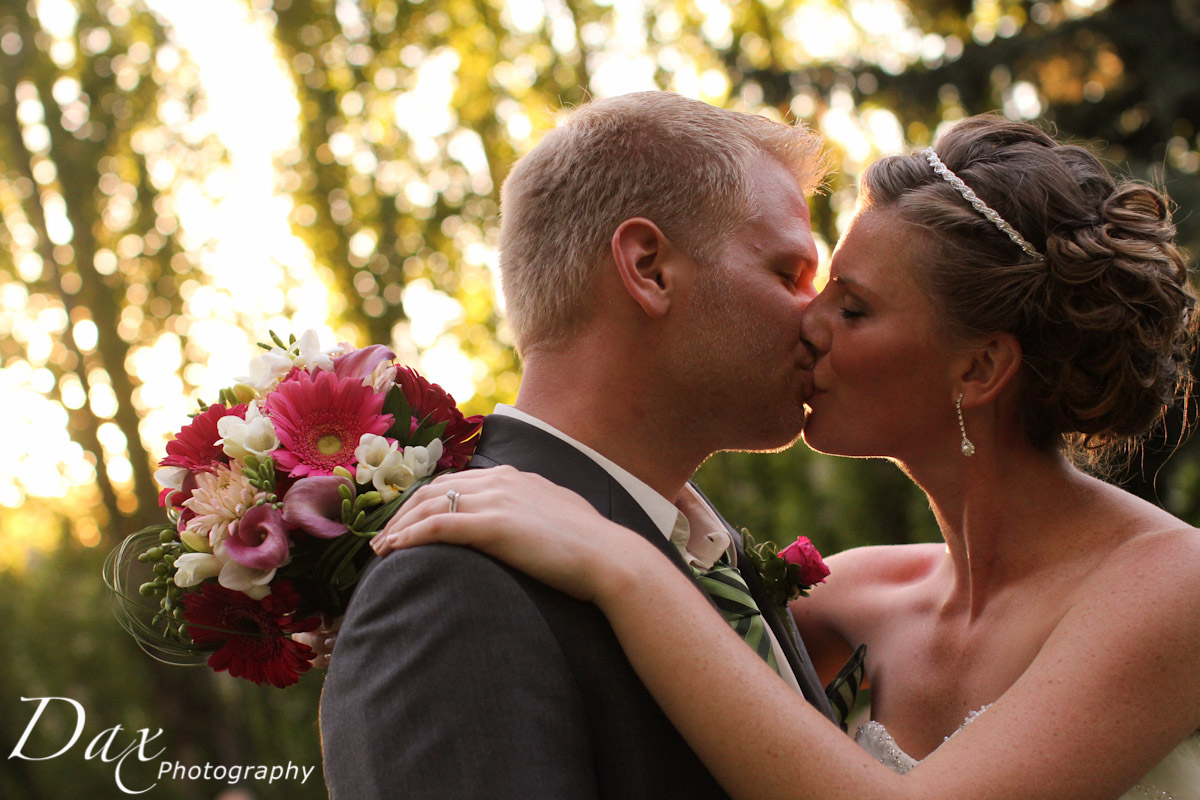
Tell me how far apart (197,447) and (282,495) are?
1.05 ft

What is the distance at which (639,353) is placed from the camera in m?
2.84

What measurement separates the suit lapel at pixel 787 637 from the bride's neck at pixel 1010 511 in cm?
63

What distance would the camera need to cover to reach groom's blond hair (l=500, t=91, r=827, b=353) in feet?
9.51

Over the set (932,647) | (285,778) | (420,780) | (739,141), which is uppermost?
(739,141)

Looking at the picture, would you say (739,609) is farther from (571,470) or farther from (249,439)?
(249,439)

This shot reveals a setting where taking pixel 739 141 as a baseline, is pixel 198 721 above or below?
below

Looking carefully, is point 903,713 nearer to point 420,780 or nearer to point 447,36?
point 420,780

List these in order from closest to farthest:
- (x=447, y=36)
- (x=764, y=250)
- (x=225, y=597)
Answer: (x=225, y=597), (x=764, y=250), (x=447, y=36)

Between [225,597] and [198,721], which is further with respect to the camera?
[198,721]

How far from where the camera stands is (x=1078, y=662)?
2.59 metres

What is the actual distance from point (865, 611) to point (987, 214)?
1.57m

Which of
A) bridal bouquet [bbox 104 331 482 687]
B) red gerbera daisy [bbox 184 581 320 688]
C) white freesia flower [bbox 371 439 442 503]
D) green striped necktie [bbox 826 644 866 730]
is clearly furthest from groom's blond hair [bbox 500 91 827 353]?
green striped necktie [bbox 826 644 866 730]

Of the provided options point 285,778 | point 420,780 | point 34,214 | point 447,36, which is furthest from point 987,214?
point 447,36

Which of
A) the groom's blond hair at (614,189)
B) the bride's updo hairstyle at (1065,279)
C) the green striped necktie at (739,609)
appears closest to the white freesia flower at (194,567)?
the groom's blond hair at (614,189)
